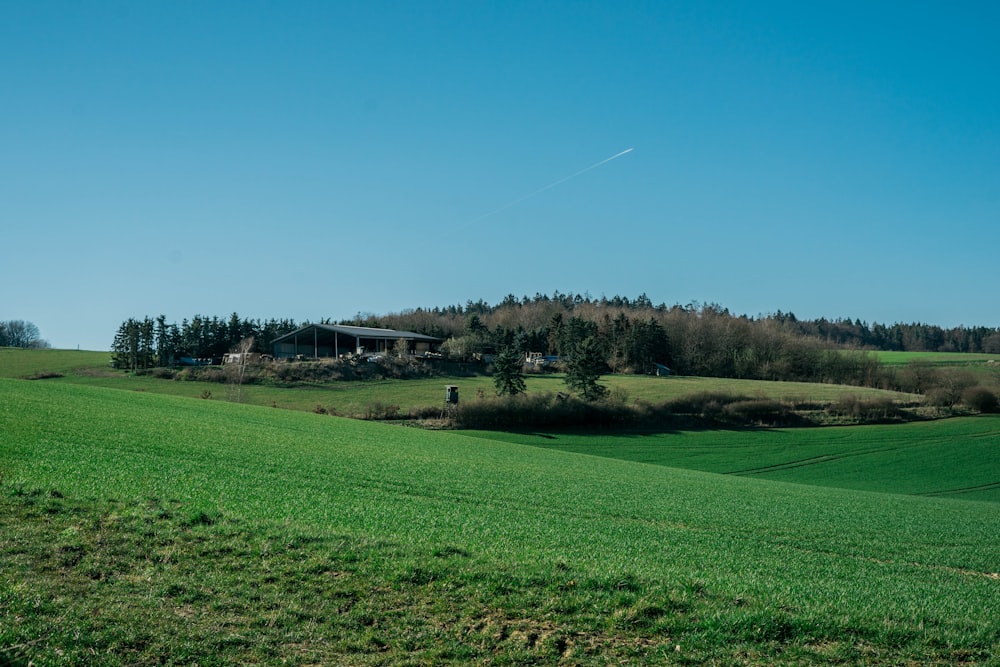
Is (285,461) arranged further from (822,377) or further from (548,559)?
(822,377)

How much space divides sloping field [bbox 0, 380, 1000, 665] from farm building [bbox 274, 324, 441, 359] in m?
84.8

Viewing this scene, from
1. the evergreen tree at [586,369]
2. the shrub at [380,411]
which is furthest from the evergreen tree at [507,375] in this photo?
the shrub at [380,411]

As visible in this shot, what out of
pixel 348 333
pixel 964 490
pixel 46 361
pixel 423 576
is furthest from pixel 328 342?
pixel 423 576

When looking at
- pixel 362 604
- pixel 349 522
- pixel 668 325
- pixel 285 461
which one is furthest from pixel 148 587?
pixel 668 325

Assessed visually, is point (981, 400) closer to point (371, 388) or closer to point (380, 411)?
point (380, 411)

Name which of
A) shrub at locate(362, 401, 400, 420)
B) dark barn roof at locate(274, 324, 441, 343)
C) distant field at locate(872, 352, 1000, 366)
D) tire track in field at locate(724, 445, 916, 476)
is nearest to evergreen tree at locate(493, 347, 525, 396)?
shrub at locate(362, 401, 400, 420)

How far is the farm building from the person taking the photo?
103125 millimetres

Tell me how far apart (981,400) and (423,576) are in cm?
8093

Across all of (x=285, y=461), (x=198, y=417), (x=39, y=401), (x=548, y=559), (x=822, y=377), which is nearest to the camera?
(x=548, y=559)

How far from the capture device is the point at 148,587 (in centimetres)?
859

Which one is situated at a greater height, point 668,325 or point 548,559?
point 668,325

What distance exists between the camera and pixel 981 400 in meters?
71.6

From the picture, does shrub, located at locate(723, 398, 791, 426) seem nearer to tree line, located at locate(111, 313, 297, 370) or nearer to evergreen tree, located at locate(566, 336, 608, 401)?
evergreen tree, located at locate(566, 336, 608, 401)

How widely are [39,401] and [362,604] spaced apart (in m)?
27.4
